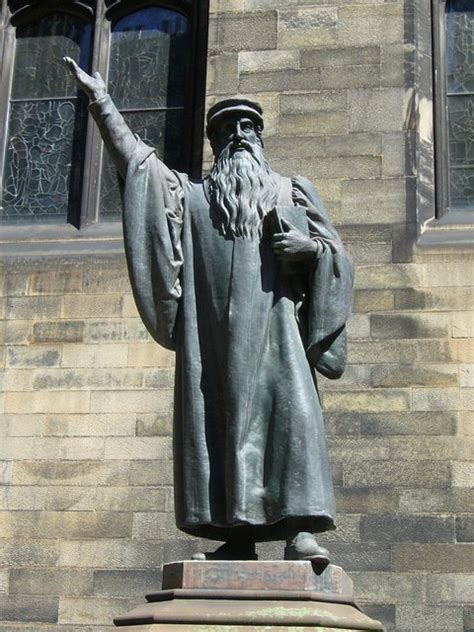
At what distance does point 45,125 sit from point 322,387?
139 inches

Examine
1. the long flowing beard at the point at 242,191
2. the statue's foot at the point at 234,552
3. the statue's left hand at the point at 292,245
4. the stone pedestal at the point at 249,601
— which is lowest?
the stone pedestal at the point at 249,601

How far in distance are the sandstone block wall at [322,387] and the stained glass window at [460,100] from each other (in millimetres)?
641

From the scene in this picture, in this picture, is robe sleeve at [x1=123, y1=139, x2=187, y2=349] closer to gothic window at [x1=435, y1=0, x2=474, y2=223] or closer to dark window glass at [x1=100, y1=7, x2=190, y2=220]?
gothic window at [x1=435, y1=0, x2=474, y2=223]

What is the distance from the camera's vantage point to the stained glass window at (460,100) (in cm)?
955

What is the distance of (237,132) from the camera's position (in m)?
5.04

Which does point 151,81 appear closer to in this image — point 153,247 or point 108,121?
point 108,121

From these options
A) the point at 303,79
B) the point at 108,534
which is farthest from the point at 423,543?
the point at 303,79

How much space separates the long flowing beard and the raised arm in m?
0.36

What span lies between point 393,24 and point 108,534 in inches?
169

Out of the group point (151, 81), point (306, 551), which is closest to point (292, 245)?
point (306, 551)

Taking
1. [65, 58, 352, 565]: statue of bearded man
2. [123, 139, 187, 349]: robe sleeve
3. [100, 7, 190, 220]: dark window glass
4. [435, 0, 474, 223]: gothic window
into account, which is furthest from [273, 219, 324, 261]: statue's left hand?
[100, 7, 190, 220]: dark window glass

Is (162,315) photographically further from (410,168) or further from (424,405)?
(410,168)

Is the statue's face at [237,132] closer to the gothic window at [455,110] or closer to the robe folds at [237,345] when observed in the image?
the robe folds at [237,345]

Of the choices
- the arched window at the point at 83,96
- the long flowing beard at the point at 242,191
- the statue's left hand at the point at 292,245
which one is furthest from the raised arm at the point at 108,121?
the arched window at the point at 83,96
